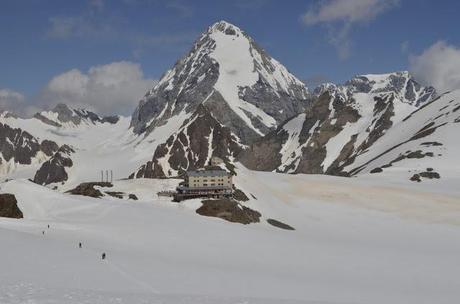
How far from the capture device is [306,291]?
43781mm

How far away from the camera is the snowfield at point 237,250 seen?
1463 inches

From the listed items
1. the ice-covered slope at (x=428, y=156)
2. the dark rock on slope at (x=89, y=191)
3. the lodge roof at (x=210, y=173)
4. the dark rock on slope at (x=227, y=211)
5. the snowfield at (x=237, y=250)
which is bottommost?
the snowfield at (x=237, y=250)

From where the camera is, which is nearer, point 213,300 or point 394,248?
point 213,300

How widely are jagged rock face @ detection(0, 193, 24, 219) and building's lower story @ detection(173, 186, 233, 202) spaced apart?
36.5 meters

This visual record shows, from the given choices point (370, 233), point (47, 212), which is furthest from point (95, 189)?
point (370, 233)

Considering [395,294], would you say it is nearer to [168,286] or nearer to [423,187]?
[168,286]

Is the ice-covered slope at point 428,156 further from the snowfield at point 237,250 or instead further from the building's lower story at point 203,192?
the building's lower story at point 203,192

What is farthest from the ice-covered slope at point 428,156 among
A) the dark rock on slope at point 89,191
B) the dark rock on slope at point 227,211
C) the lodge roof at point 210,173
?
the dark rock on slope at point 89,191

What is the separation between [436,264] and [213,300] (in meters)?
45.0

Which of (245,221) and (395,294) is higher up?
(245,221)

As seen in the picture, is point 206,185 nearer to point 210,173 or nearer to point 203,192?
point 203,192

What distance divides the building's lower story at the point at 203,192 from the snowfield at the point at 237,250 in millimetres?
5349

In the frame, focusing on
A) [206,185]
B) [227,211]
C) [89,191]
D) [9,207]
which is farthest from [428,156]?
[9,207]

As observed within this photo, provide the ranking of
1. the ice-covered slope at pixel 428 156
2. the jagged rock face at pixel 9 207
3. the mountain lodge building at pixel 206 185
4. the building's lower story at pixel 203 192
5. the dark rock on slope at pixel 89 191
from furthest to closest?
1. the ice-covered slope at pixel 428 156
2. the mountain lodge building at pixel 206 185
3. the building's lower story at pixel 203 192
4. the dark rock on slope at pixel 89 191
5. the jagged rock face at pixel 9 207
